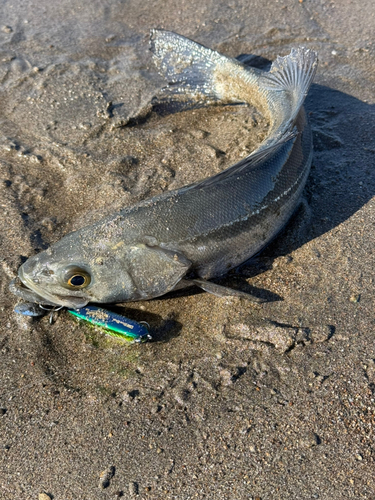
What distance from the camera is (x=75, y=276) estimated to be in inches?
140

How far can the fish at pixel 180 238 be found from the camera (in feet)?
11.9

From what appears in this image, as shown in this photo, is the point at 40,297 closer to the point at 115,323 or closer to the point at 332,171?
the point at 115,323

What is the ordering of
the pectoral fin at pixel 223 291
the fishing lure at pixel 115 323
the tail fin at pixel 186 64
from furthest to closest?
the tail fin at pixel 186 64 < the pectoral fin at pixel 223 291 < the fishing lure at pixel 115 323

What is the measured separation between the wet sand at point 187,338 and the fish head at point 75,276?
26cm

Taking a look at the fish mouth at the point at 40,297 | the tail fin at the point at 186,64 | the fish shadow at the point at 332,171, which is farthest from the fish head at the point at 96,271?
the tail fin at the point at 186,64

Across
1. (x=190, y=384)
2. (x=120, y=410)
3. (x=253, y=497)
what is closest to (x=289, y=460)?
(x=253, y=497)

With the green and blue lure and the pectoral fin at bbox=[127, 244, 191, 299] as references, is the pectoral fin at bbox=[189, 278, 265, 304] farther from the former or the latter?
the green and blue lure

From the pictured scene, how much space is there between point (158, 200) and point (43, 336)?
61.1 inches

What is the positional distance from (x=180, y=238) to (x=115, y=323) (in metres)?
0.92

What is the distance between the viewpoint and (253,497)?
2.78 m

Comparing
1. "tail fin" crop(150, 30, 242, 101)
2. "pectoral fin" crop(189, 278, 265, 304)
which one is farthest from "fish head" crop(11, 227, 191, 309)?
"tail fin" crop(150, 30, 242, 101)

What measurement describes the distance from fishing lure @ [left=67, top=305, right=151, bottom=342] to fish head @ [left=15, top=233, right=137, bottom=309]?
0.28 ft

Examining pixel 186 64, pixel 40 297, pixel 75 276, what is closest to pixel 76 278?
pixel 75 276

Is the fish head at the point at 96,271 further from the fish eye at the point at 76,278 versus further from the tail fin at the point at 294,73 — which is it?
the tail fin at the point at 294,73
